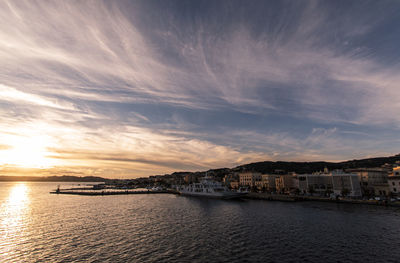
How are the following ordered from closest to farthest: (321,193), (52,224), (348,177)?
(52,224), (348,177), (321,193)

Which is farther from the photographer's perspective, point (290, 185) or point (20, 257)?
point (290, 185)

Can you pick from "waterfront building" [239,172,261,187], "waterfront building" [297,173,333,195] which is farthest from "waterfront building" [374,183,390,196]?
"waterfront building" [239,172,261,187]

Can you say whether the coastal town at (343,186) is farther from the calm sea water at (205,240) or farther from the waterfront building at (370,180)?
the calm sea water at (205,240)

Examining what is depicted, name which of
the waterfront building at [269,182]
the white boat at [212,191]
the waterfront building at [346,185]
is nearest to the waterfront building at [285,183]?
the waterfront building at [269,182]

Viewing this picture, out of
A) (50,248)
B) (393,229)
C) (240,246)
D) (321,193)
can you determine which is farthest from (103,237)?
(321,193)

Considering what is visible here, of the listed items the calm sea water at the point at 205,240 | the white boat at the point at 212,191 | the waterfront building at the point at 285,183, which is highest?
the waterfront building at the point at 285,183

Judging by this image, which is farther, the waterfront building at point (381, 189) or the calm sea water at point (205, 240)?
the waterfront building at point (381, 189)

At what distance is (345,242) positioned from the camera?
2948cm

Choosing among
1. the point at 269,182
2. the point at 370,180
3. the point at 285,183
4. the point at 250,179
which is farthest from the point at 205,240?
the point at 250,179

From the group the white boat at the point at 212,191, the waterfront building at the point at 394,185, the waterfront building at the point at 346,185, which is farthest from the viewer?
the white boat at the point at 212,191

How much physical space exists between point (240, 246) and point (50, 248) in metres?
27.2

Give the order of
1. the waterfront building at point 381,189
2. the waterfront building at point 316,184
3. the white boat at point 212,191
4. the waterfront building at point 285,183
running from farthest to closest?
the waterfront building at point 285,183 < the waterfront building at point 316,184 < the white boat at point 212,191 < the waterfront building at point 381,189

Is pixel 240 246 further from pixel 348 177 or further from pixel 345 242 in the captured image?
pixel 348 177

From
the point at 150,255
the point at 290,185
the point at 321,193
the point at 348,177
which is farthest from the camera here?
Result: the point at 290,185
